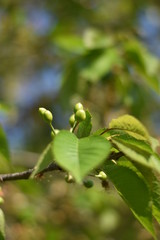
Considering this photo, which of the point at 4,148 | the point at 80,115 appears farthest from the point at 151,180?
the point at 4,148

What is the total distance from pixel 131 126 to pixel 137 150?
10 centimetres

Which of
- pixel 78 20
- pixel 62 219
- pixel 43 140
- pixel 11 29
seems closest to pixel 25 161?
pixel 62 219

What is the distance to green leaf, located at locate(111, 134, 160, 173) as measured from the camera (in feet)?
4.17

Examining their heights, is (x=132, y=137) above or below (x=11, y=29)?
above

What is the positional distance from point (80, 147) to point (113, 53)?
2.19 m

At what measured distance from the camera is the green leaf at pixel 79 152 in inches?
43.6

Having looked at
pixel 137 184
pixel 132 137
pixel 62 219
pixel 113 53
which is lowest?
pixel 62 219

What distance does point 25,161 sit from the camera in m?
4.26

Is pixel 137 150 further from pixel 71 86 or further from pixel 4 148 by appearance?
pixel 71 86

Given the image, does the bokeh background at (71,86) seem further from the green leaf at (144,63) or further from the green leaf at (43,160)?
the green leaf at (43,160)

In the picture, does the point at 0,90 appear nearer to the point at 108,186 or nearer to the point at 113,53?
the point at 113,53

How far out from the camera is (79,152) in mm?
1220

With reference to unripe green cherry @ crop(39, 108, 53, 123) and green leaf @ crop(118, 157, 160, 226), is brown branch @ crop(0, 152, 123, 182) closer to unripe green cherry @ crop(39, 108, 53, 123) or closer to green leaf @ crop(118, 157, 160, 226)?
green leaf @ crop(118, 157, 160, 226)

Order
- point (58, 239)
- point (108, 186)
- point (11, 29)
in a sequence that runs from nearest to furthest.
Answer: point (108, 186) < point (58, 239) < point (11, 29)
